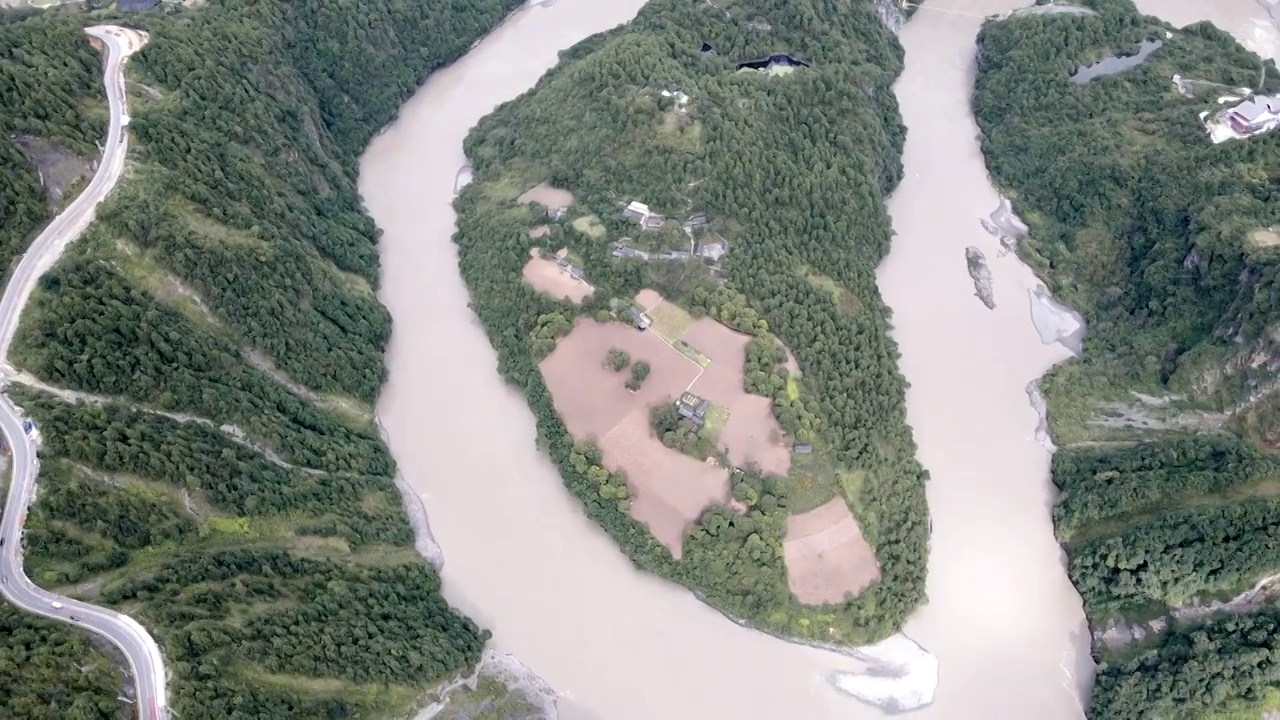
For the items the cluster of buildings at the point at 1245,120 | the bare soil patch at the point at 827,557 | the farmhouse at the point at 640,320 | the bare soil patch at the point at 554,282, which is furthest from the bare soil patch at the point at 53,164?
the cluster of buildings at the point at 1245,120

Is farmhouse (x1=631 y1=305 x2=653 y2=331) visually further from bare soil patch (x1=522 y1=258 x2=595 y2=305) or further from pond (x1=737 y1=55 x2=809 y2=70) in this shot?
pond (x1=737 y1=55 x2=809 y2=70)

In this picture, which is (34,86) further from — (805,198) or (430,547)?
(805,198)

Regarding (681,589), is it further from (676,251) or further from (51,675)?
(51,675)

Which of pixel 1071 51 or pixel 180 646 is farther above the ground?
pixel 1071 51

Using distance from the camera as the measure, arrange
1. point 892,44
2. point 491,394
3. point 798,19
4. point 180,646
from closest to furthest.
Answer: point 180,646, point 491,394, point 798,19, point 892,44

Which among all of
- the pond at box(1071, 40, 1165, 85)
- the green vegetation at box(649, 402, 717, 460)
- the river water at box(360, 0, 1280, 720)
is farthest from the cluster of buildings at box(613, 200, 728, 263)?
the pond at box(1071, 40, 1165, 85)

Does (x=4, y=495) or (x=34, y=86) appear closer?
(x=4, y=495)

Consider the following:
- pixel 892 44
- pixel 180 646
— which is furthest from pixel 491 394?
pixel 892 44
